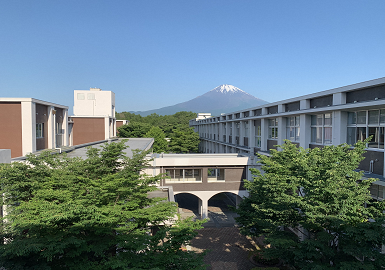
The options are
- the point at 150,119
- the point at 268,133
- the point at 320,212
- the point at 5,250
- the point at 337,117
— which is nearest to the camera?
the point at 5,250

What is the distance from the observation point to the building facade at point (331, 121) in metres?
12.0

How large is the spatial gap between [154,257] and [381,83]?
12.1m

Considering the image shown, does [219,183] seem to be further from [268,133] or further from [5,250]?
[5,250]

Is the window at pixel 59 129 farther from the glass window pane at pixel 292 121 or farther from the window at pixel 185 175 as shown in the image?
the glass window pane at pixel 292 121

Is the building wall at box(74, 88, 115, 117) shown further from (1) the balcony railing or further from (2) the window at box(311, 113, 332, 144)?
(2) the window at box(311, 113, 332, 144)

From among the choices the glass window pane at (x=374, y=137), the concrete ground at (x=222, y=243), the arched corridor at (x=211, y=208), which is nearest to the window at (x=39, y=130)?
the arched corridor at (x=211, y=208)

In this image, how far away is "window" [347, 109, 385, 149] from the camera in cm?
1202

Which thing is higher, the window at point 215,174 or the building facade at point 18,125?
the building facade at point 18,125

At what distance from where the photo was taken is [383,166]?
1148 centimetres

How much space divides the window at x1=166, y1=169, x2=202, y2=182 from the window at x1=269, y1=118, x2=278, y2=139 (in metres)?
7.71

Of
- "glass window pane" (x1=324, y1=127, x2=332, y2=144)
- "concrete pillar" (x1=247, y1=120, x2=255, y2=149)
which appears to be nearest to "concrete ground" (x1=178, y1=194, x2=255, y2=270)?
"glass window pane" (x1=324, y1=127, x2=332, y2=144)

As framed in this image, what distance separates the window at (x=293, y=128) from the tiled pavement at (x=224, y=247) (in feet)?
28.4

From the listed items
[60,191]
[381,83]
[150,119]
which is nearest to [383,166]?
[381,83]

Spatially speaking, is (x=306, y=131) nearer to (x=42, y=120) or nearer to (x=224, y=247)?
Result: (x=224, y=247)
